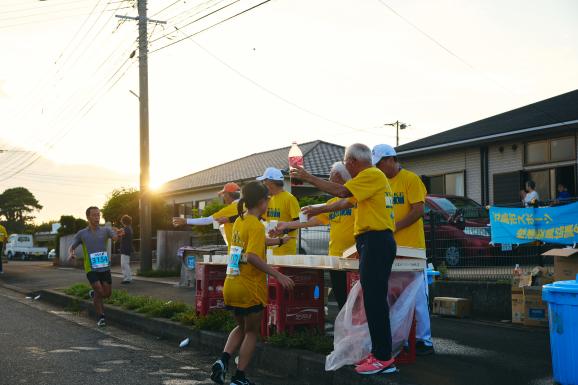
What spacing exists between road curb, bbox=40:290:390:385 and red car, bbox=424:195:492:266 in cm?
481

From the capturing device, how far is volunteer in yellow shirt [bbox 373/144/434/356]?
6070 mm

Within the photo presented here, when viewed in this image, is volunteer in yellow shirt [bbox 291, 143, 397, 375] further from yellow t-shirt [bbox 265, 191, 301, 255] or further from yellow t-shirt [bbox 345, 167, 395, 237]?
yellow t-shirt [bbox 265, 191, 301, 255]

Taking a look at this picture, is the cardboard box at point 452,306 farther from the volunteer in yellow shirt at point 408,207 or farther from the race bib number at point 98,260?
the race bib number at point 98,260

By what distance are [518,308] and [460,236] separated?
7.22 feet

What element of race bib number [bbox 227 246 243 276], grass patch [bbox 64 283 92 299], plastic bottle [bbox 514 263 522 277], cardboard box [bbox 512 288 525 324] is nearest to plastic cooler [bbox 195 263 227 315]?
race bib number [bbox 227 246 243 276]

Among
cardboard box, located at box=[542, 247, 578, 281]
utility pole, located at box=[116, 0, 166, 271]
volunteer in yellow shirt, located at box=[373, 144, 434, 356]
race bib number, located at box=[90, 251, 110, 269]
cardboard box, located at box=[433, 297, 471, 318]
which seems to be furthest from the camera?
utility pole, located at box=[116, 0, 166, 271]

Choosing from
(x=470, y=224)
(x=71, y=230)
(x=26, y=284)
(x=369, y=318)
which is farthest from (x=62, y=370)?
(x=71, y=230)

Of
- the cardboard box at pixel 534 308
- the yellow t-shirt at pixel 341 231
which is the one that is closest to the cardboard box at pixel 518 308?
the cardboard box at pixel 534 308

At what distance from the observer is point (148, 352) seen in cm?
779

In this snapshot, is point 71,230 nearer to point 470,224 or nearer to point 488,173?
point 488,173

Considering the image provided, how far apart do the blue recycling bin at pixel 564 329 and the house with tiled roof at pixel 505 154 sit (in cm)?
1353

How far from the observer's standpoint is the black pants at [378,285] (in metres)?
5.24

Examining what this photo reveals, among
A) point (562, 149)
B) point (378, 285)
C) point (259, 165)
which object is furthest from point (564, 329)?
point (259, 165)

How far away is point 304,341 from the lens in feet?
21.5
